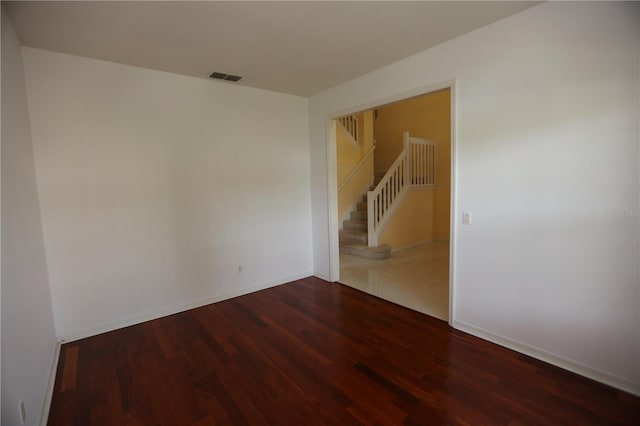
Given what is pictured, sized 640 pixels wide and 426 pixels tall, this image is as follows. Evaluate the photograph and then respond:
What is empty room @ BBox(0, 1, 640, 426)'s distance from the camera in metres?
1.93

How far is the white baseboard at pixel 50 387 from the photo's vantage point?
1899 mm

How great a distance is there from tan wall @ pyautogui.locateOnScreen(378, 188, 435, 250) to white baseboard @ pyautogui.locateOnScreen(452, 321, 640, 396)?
10.2 ft

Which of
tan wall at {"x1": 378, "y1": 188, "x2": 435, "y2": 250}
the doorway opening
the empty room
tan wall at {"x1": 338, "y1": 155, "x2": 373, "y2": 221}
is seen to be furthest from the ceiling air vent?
tan wall at {"x1": 378, "y1": 188, "x2": 435, "y2": 250}

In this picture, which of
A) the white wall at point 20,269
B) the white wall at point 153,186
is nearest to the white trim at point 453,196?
the white wall at point 153,186

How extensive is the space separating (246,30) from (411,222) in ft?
16.5

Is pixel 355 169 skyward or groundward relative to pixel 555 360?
skyward

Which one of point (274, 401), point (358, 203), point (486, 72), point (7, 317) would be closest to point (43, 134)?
point (7, 317)

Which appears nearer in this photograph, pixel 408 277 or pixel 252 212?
pixel 252 212

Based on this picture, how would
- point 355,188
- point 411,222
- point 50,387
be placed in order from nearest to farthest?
point 50,387, point 411,222, point 355,188

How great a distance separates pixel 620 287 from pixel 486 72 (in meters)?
1.81

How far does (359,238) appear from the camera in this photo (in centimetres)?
598

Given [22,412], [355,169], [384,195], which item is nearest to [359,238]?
[384,195]

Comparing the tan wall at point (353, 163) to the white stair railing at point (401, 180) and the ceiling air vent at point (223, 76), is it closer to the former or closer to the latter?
the white stair railing at point (401, 180)

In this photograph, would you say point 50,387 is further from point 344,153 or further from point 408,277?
point 344,153
